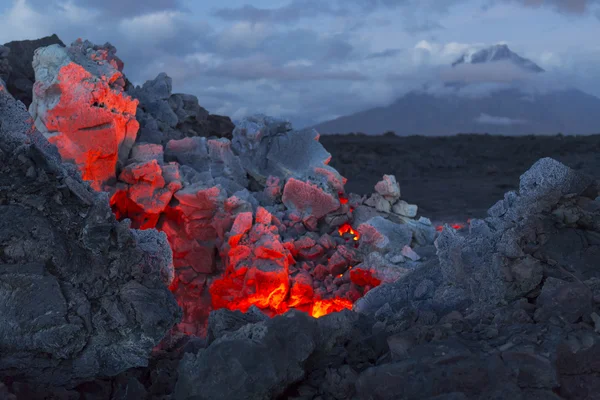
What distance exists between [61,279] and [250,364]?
149cm

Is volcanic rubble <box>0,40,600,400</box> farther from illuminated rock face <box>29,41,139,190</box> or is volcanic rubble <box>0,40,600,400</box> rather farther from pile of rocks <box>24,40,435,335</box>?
illuminated rock face <box>29,41,139,190</box>

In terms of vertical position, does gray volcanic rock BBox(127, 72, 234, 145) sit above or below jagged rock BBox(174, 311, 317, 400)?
above

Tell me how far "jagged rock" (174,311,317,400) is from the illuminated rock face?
539 centimetres

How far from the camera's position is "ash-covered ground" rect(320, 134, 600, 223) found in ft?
56.0

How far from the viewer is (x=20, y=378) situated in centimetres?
338

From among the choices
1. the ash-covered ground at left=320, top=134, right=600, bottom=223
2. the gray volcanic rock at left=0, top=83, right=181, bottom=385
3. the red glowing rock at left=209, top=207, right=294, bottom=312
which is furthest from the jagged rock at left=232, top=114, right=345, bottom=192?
the gray volcanic rock at left=0, top=83, right=181, bottom=385

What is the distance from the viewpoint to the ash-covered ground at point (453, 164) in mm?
17062

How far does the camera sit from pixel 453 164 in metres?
24.9

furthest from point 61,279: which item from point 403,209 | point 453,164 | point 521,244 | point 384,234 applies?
point 453,164

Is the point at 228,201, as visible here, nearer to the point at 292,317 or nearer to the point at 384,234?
the point at 384,234

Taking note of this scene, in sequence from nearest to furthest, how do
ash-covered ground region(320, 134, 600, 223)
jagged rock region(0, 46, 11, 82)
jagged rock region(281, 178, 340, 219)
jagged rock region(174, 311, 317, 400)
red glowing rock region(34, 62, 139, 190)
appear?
1. jagged rock region(174, 311, 317, 400)
2. red glowing rock region(34, 62, 139, 190)
3. jagged rock region(281, 178, 340, 219)
4. jagged rock region(0, 46, 11, 82)
5. ash-covered ground region(320, 134, 600, 223)

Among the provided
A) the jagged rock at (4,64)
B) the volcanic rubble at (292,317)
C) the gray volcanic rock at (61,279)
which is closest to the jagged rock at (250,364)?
the volcanic rubble at (292,317)

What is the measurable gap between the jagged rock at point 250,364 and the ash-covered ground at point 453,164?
438 inches

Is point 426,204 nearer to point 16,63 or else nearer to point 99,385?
point 16,63
